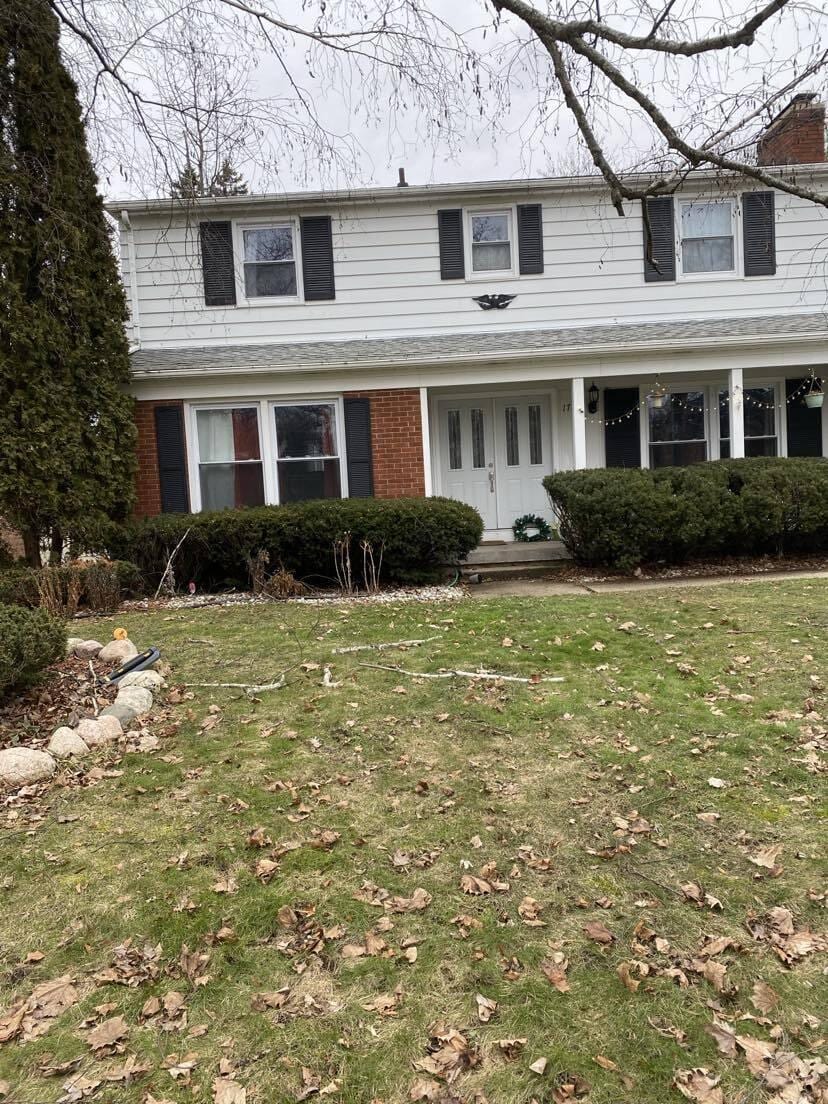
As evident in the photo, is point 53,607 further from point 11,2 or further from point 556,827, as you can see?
point 556,827

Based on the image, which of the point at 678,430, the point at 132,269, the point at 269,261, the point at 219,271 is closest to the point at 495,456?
the point at 678,430

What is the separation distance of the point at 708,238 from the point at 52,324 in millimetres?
9508

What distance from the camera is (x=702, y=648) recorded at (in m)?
5.51

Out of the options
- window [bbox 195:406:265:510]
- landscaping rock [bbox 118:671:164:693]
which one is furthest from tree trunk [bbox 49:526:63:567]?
landscaping rock [bbox 118:671:164:693]

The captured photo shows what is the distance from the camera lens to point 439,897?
2.83 metres

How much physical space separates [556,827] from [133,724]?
265cm

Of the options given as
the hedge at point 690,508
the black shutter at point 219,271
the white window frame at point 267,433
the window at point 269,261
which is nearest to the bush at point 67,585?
the white window frame at point 267,433

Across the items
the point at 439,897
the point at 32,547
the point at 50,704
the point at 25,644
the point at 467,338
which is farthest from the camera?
the point at 467,338

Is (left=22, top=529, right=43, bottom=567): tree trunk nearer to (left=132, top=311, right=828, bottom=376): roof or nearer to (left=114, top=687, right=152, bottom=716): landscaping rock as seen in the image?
(left=132, top=311, right=828, bottom=376): roof

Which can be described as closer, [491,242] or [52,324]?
[52,324]

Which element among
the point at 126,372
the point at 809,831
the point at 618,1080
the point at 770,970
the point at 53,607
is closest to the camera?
the point at 618,1080

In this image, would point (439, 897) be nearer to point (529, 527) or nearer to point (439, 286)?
point (529, 527)

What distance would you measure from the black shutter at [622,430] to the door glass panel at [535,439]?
1.05 m

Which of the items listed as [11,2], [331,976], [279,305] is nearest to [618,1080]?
[331,976]
